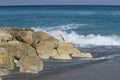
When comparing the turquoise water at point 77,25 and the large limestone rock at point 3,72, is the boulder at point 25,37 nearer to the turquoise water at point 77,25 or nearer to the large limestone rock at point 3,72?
the large limestone rock at point 3,72

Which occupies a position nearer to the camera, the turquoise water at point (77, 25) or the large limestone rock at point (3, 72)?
the large limestone rock at point (3, 72)

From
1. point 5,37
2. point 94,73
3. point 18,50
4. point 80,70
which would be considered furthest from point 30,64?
point 5,37

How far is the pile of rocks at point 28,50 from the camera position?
12.4m

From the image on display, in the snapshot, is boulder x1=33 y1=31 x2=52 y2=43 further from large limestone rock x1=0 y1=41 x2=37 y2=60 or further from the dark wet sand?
the dark wet sand

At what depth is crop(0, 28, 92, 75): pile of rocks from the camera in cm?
1242

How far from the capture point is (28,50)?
14.1 meters

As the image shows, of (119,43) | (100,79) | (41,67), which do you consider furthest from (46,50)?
(119,43)

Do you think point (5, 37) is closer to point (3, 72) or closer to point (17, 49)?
point (17, 49)

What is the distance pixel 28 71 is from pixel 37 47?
2.79m

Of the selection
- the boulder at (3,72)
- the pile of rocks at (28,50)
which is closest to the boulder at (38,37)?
the pile of rocks at (28,50)

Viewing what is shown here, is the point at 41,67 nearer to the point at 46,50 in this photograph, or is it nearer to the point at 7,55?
the point at 7,55

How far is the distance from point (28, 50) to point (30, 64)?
1.81 m

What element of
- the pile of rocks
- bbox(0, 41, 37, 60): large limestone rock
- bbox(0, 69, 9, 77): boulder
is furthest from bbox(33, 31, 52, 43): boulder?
bbox(0, 69, 9, 77): boulder

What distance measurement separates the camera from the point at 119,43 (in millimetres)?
20469
